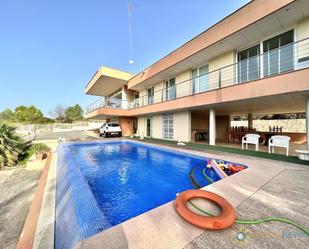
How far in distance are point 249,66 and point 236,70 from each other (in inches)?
30.3

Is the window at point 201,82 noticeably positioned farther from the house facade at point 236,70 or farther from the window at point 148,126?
the window at point 148,126

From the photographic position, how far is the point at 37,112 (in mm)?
56719

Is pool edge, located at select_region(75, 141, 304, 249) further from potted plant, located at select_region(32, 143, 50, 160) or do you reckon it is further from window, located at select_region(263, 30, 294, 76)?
potted plant, located at select_region(32, 143, 50, 160)

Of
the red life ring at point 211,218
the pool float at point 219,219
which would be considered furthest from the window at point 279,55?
the red life ring at point 211,218

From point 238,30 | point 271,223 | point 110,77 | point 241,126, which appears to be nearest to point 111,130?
point 110,77

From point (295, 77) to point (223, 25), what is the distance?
15.0 feet

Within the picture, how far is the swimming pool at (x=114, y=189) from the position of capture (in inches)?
107

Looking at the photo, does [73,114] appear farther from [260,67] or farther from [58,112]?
[260,67]

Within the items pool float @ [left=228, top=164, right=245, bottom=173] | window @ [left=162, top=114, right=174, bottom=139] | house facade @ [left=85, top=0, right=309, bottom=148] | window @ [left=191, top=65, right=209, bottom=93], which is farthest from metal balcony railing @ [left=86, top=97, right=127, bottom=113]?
pool float @ [left=228, top=164, right=245, bottom=173]

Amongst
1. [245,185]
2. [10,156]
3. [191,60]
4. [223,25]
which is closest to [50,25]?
[10,156]

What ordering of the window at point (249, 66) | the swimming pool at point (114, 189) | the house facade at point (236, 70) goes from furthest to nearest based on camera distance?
the window at point (249, 66)
the house facade at point (236, 70)
the swimming pool at point (114, 189)

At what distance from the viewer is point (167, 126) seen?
15.6 metres

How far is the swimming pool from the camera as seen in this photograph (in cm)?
271

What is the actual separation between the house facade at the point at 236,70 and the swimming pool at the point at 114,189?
4.13 metres
